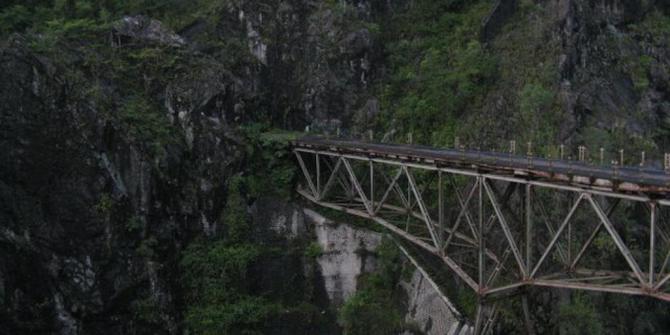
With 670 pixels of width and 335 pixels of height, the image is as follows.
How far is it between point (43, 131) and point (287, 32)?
16.1 meters

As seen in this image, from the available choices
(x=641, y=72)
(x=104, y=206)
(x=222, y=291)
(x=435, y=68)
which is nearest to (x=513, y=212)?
(x=222, y=291)

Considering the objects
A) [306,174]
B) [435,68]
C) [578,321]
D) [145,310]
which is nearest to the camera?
[578,321]

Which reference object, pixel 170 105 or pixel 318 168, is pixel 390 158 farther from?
pixel 170 105

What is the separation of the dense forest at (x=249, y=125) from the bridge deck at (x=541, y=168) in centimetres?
553

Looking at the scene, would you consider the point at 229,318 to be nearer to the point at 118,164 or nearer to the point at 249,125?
the point at 118,164

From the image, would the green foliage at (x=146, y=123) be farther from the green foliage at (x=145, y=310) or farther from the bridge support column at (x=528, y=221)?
the bridge support column at (x=528, y=221)

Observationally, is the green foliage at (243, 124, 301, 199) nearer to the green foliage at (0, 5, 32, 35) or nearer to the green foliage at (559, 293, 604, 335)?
the green foliage at (559, 293, 604, 335)

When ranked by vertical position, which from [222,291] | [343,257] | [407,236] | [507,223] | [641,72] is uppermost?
[641,72]

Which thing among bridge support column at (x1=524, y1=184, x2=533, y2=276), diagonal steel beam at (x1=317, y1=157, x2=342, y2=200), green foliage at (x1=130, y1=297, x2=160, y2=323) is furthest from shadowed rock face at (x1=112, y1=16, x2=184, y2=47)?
bridge support column at (x1=524, y1=184, x2=533, y2=276)

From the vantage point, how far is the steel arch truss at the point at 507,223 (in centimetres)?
2380

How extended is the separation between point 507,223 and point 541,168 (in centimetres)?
847

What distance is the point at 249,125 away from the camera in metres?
39.3

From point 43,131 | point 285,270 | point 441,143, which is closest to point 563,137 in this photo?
point 441,143

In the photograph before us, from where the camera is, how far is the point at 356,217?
117 feet
